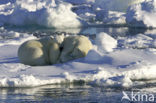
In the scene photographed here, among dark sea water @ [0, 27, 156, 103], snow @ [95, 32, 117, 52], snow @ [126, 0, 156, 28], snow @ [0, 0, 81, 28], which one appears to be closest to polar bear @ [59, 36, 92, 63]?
snow @ [95, 32, 117, 52]

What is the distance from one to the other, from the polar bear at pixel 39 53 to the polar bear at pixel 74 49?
0.53 ft

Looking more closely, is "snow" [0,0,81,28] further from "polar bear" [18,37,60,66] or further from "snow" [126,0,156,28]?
"polar bear" [18,37,60,66]

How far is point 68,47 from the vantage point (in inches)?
318

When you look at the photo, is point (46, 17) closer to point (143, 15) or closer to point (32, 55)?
point (143, 15)

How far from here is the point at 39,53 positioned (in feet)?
26.1

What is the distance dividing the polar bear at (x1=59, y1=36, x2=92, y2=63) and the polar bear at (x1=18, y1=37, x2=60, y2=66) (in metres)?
0.16

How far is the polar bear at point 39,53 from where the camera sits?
312 inches

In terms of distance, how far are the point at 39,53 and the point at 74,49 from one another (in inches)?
29.6

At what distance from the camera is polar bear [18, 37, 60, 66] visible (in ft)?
26.0

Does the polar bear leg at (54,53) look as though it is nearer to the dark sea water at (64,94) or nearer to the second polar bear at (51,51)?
the second polar bear at (51,51)

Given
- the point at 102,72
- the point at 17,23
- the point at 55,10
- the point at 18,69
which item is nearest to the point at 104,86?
the point at 102,72

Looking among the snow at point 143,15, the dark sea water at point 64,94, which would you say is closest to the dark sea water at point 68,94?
the dark sea water at point 64,94

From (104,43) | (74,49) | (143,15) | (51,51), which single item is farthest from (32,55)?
(143,15)

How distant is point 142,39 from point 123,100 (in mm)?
8870
